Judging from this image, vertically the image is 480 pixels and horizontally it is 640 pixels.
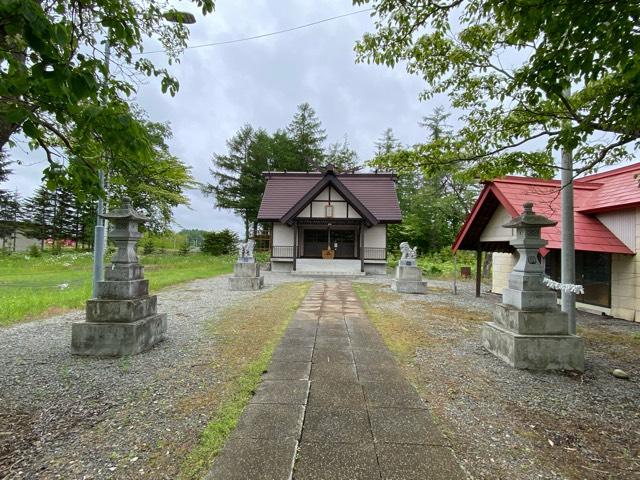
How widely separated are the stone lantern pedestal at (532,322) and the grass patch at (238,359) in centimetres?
326

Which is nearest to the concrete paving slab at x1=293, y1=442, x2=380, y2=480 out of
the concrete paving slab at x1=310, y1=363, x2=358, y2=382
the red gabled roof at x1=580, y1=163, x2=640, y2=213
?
the concrete paving slab at x1=310, y1=363, x2=358, y2=382

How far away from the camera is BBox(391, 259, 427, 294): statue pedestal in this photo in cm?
1116

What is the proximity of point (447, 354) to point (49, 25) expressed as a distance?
17.4 ft

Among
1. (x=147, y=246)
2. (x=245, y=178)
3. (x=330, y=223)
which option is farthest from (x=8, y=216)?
(x=330, y=223)

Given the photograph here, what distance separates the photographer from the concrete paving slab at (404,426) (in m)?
2.39

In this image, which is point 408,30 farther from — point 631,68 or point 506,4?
point 631,68

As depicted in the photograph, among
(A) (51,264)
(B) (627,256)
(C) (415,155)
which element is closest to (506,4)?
(C) (415,155)

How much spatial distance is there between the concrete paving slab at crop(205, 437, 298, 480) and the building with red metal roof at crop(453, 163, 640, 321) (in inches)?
289

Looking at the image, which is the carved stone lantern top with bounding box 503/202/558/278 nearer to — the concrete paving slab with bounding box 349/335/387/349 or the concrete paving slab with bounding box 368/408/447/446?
the concrete paving slab with bounding box 349/335/387/349

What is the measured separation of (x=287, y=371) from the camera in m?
3.72

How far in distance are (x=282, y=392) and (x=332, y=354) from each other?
132 centimetres

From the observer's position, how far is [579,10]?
2.40 metres

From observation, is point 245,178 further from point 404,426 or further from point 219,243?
point 404,426

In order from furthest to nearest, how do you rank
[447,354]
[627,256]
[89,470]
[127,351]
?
1. [627,256]
2. [447,354]
3. [127,351]
4. [89,470]
